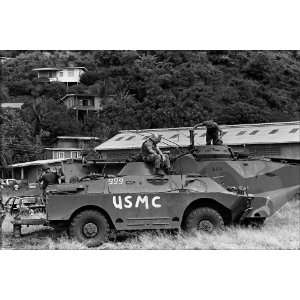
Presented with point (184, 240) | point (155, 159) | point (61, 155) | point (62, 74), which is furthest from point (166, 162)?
point (62, 74)

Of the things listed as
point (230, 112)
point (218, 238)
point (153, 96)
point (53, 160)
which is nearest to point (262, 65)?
point (230, 112)

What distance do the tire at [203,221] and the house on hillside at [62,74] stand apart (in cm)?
365

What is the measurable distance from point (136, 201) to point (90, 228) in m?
1.02

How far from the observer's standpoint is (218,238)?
40.2 ft

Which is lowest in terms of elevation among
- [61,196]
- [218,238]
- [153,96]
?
[218,238]

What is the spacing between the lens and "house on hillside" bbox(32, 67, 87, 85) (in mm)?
13125

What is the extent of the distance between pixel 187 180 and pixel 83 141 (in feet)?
7.53

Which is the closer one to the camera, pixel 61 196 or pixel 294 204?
pixel 61 196

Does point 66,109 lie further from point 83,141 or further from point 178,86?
point 178,86

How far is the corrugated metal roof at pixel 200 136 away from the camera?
42.8 ft

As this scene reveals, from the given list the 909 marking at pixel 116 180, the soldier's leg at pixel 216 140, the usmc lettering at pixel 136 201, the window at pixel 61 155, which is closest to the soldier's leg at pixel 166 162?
the usmc lettering at pixel 136 201

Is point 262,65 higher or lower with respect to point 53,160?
higher

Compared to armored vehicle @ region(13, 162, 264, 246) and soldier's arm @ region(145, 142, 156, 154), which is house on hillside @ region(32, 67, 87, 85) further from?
armored vehicle @ region(13, 162, 264, 246)

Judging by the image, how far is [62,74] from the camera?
43.9 feet
